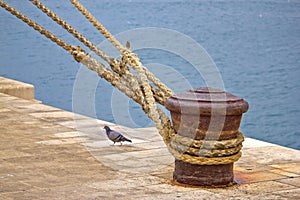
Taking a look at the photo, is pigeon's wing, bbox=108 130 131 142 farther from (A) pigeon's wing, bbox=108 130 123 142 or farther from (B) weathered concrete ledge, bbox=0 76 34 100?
(B) weathered concrete ledge, bbox=0 76 34 100

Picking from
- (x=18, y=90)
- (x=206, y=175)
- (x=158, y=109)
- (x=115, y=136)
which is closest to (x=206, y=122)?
(x=206, y=175)

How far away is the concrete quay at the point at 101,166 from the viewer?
6.81m

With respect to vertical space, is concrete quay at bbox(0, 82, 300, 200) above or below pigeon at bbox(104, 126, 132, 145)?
below

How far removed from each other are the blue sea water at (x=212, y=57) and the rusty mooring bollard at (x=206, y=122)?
4843 mm

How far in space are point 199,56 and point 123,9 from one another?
2584cm

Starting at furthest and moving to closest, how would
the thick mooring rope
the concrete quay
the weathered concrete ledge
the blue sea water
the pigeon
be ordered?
the blue sea water, the weathered concrete ledge, the pigeon, the thick mooring rope, the concrete quay

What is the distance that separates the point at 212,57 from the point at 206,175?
21449 millimetres

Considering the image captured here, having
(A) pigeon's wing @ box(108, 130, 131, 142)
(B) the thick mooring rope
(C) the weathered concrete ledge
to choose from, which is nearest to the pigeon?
(A) pigeon's wing @ box(108, 130, 131, 142)

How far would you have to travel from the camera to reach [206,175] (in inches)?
277

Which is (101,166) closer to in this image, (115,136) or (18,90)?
(115,136)

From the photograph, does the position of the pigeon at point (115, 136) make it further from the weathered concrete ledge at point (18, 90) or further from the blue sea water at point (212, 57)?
the weathered concrete ledge at point (18, 90)

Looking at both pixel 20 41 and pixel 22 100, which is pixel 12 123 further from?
pixel 20 41

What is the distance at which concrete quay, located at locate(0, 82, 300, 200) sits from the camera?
6.81m

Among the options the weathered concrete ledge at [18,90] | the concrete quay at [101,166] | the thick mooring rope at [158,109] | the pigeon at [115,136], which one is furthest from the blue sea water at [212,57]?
the thick mooring rope at [158,109]
